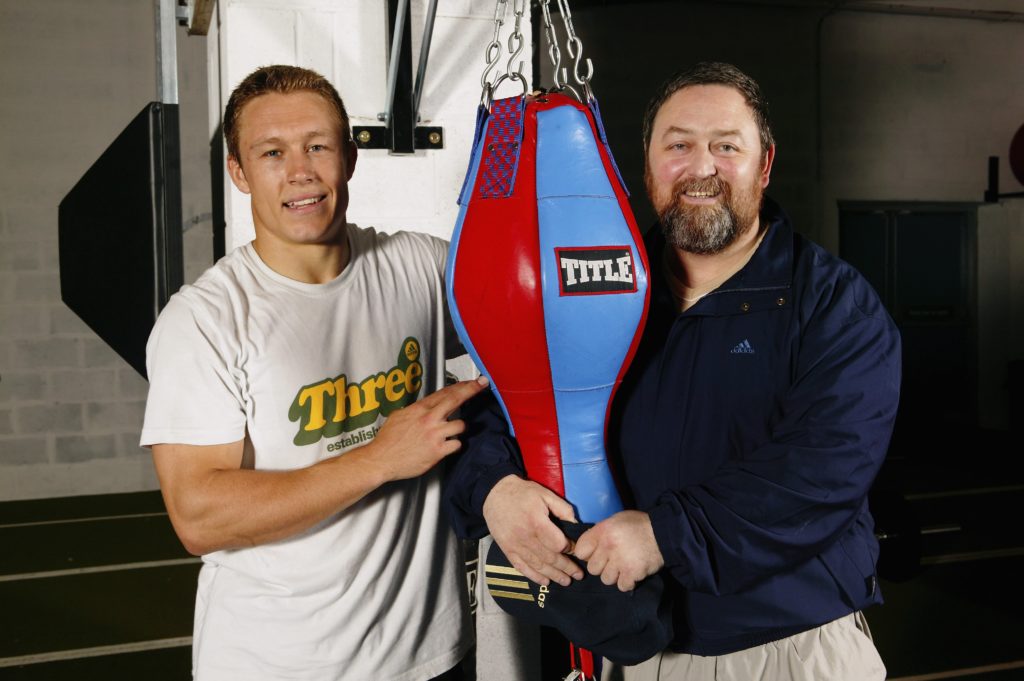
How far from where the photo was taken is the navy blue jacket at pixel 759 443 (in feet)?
3.88

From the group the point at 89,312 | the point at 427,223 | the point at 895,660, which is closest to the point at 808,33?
the point at 895,660

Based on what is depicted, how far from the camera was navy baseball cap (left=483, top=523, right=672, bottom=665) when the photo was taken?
46.6 inches

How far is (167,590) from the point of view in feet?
13.5

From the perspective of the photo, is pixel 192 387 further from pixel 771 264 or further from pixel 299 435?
pixel 771 264

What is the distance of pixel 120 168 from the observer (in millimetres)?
2053

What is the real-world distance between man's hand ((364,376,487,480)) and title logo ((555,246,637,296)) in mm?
250

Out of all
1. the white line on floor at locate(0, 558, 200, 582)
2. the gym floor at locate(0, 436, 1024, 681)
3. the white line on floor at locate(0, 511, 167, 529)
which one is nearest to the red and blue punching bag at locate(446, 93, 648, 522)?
the gym floor at locate(0, 436, 1024, 681)

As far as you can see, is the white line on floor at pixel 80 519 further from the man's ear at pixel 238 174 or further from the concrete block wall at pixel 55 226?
the man's ear at pixel 238 174

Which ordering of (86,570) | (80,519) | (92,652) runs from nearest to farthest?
1. (92,652)
2. (86,570)
3. (80,519)

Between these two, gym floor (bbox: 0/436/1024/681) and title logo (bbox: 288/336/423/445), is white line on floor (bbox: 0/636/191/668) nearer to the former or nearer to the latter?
gym floor (bbox: 0/436/1024/681)

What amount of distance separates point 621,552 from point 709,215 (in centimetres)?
54

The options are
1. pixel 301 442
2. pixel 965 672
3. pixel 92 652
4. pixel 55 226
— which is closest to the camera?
pixel 301 442

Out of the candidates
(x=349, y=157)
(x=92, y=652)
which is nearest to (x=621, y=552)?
(x=349, y=157)

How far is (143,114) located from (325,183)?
2.66 feet
